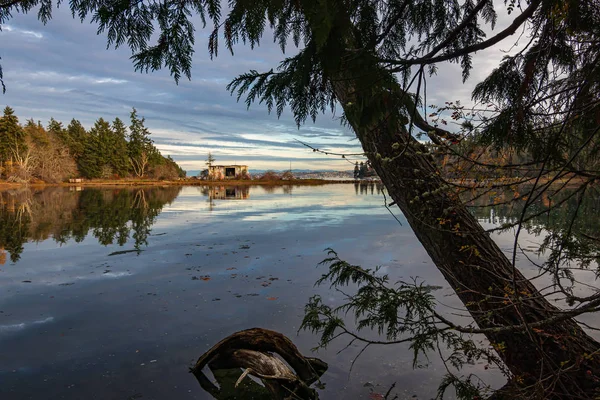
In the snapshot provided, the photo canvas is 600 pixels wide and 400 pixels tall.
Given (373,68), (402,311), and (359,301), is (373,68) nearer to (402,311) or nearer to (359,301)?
(359,301)

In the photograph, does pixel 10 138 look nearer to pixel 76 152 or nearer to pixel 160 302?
pixel 76 152

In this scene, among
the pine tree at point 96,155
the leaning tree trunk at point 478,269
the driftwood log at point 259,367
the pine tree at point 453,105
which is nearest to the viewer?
the pine tree at point 453,105

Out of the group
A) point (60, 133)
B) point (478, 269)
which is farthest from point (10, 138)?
point (478, 269)

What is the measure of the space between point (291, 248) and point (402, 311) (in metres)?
5.55

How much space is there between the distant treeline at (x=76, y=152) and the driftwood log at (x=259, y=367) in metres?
62.7

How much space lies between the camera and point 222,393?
12.6 ft

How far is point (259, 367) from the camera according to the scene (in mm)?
3854

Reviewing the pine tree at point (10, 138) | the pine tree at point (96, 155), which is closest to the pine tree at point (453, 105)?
the pine tree at point (10, 138)

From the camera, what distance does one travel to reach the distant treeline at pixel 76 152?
52906 millimetres

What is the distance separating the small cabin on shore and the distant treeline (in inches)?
313

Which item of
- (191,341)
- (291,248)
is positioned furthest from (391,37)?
(291,248)

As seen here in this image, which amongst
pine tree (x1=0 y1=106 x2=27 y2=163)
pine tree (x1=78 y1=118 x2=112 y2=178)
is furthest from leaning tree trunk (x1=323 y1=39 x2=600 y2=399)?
pine tree (x1=78 y1=118 x2=112 y2=178)

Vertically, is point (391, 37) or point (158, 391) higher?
point (391, 37)

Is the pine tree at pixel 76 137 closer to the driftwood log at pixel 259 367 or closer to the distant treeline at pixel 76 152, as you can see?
the distant treeline at pixel 76 152
